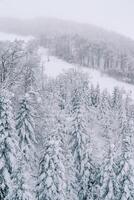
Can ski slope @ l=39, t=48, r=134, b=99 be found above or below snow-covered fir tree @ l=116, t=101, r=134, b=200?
below

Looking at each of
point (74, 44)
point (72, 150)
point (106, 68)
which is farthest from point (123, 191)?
point (74, 44)

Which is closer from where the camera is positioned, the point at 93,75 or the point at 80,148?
the point at 80,148

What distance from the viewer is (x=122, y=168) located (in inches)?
1463

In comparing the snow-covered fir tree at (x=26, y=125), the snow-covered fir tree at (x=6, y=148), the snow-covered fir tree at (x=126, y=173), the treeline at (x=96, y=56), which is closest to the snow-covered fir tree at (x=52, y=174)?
the snow-covered fir tree at (x=6, y=148)

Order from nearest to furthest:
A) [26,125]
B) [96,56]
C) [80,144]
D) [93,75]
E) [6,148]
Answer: [6,148]
[26,125]
[80,144]
[93,75]
[96,56]

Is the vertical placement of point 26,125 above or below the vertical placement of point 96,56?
above

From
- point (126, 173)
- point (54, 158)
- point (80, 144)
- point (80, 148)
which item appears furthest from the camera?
point (80, 144)

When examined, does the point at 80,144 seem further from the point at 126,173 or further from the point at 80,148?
the point at 126,173

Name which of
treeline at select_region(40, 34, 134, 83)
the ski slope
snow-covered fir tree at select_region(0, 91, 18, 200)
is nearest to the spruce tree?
snow-covered fir tree at select_region(0, 91, 18, 200)

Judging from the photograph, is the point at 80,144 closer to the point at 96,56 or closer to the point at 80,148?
the point at 80,148

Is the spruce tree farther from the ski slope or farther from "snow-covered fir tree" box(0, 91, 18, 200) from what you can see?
the ski slope

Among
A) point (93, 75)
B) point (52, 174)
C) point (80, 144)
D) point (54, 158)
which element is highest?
point (54, 158)

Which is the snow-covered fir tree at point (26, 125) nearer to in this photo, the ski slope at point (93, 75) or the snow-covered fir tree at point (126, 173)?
the snow-covered fir tree at point (126, 173)

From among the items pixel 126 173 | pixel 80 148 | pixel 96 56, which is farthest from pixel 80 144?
pixel 96 56
